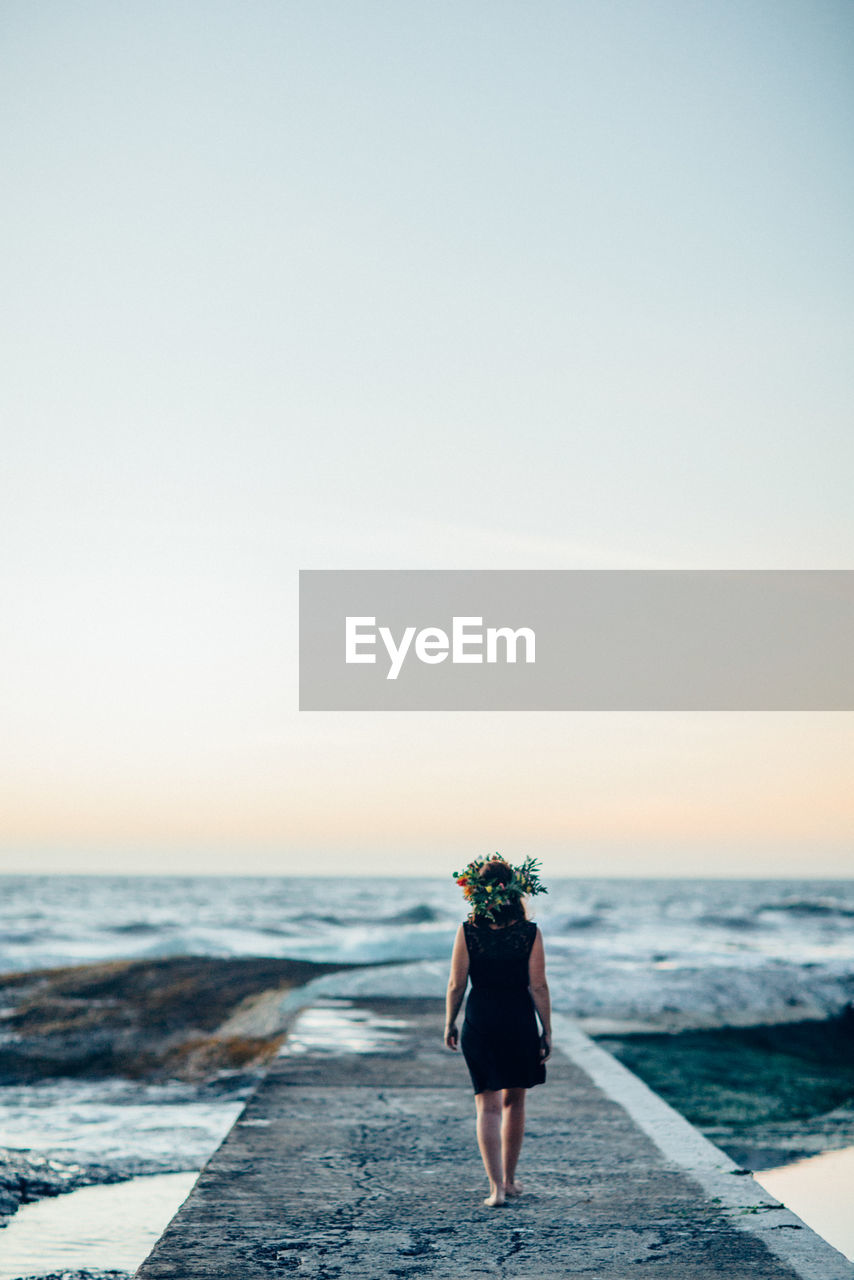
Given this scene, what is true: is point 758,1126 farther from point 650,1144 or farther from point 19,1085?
point 19,1085

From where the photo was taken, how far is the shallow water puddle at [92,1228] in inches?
212

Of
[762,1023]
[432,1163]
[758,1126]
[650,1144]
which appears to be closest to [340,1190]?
[432,1163]

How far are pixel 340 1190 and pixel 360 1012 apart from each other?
7040 mm

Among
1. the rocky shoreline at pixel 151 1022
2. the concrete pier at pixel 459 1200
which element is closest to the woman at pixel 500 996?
the concrete pier at pixel 459 1200

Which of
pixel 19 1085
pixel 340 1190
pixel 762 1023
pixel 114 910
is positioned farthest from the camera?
pixel 114 910

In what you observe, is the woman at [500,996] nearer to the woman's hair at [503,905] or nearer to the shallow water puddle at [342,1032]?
the woman's hair at [503,905]

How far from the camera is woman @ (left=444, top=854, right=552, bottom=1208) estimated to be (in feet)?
16.6

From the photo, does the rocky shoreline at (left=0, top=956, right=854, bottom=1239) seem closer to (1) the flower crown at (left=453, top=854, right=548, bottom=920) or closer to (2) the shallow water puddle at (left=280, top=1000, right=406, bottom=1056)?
(2) the shallow water puddle at (left=280, top=1000, right=406, bottom=1056)

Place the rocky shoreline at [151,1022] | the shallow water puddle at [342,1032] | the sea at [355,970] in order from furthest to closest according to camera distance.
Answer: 1. the rocky shoreline at [151,1022]
2. the shallow water puddle at [342,1032]
3. the sea at [355,970]

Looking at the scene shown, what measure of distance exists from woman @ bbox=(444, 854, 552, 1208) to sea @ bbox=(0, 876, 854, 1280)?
0.20 metres

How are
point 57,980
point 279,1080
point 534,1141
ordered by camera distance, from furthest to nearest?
point 57,980 → point 279,1080 → point 534,1141

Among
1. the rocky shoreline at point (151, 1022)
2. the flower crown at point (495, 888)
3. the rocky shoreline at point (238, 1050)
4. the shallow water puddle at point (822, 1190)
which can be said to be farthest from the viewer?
the rocky shoreline at point (151, 1022)

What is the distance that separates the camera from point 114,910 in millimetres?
53438

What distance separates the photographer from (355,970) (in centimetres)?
1742
